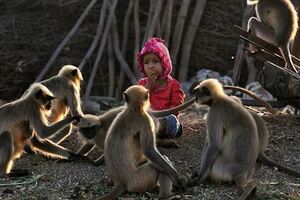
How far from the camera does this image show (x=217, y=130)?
5.59 m

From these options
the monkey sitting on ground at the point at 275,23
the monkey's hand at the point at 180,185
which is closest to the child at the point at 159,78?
the monkey's hand at the point at 180,185

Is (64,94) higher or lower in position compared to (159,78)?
lower

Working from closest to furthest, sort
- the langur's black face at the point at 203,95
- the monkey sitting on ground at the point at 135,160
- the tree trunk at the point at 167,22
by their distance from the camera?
1. the monkey sitting on ground at the point at 135,160
2. the langur's black face at the point at 203,95
3. the tree trunk at the point at 167,22

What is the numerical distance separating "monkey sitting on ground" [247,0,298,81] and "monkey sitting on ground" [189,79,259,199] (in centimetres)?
332

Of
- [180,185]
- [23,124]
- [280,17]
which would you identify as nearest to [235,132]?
[180,185]

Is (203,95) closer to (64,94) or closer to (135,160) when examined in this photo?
(135,160)

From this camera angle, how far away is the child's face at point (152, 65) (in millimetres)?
7094

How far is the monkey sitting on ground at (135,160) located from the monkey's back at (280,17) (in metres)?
4.05

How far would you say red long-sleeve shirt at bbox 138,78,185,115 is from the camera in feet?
23.8

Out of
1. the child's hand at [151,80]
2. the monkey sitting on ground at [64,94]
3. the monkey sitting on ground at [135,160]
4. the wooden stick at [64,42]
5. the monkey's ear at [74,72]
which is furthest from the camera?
the wooden stick at [64,42]

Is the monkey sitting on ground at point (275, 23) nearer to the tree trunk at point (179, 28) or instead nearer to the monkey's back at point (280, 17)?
the monkey's back at point (280, 17)

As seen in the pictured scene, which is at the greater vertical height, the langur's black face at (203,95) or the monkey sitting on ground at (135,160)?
the langur's black face at (203,95)

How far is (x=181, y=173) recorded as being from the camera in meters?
6.12

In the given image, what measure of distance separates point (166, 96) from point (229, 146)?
5.87 ft
